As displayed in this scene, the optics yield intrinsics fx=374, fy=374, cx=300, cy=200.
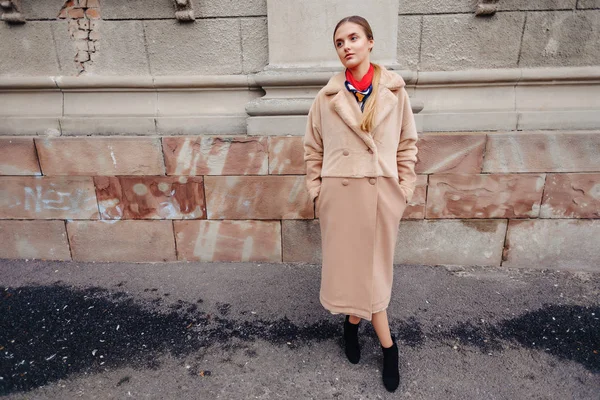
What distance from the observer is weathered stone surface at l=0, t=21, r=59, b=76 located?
3.60 m

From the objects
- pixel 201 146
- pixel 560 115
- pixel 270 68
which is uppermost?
pixel 270 68

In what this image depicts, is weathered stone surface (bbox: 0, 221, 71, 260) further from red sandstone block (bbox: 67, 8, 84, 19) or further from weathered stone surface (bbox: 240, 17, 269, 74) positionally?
weathered stone surface (bbox: 240, 17, 269, 74)

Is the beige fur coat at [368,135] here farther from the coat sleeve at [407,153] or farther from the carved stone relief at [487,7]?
the carved stone relief at [487,7]

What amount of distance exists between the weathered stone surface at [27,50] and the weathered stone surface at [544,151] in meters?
4.26

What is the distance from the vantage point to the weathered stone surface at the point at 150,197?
3.63 metres

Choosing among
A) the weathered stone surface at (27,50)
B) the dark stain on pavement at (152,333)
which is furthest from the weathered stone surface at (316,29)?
the dark stain on pavement at (152,333)

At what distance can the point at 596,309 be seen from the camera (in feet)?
10.1

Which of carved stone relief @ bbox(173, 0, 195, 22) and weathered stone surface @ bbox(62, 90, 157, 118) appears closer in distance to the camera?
carved stone relief @ bbox(173, 0, 195, 22)

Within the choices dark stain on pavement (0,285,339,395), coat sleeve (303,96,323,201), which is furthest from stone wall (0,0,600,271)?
coat sleeve (303,96,323,201)

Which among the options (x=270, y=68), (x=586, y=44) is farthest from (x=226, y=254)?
(x=586, y=44)

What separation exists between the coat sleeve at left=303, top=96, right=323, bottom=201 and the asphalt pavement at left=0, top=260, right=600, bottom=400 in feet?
3.90

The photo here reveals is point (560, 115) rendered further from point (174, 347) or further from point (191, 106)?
point (174, 347)

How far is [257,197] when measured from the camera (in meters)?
3.62

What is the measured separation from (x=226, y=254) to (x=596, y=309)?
10.8 ft
